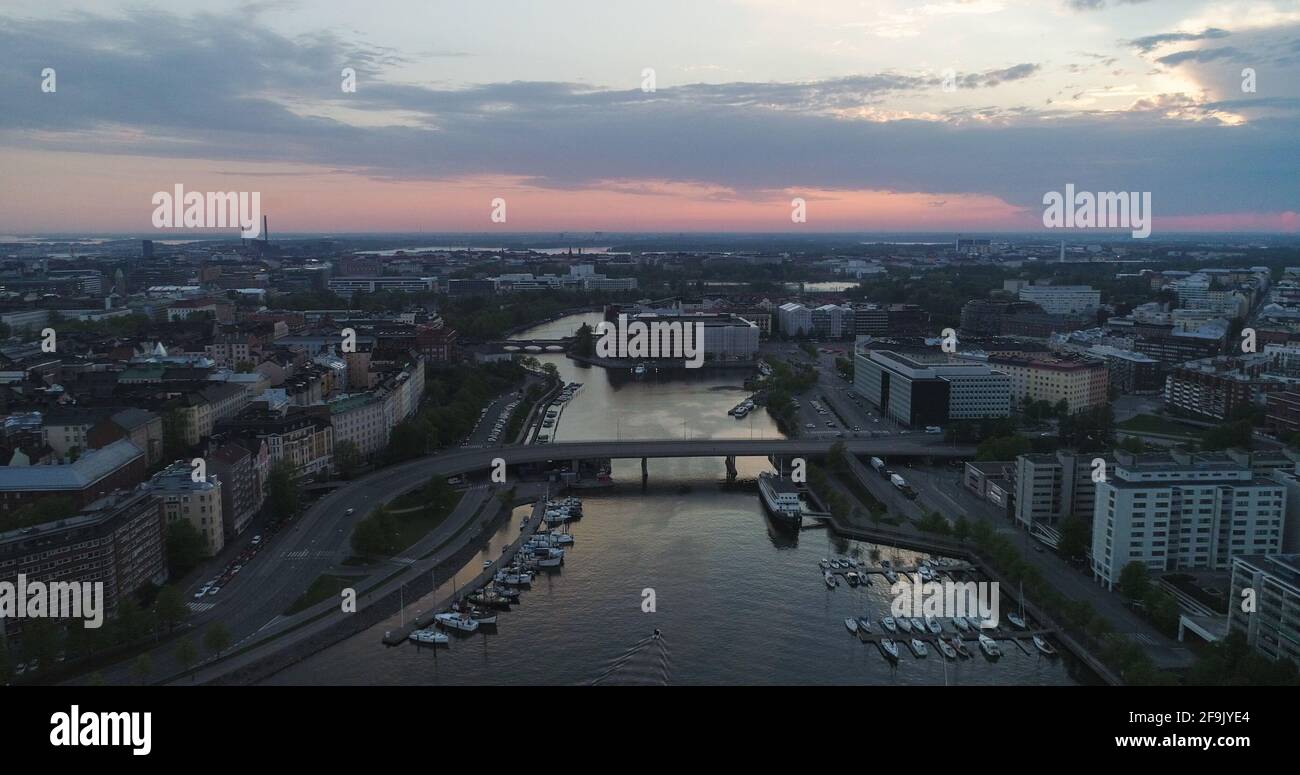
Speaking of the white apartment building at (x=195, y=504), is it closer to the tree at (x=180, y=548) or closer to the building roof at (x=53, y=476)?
the tree at (x=180, y=548)

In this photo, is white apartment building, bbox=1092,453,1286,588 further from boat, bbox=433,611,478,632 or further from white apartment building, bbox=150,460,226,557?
white apartment building, bbox=150,460,226,557

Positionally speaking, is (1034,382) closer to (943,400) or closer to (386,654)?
(943,400)

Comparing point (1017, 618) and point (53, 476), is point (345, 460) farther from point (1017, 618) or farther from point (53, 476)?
point (1017, 618)

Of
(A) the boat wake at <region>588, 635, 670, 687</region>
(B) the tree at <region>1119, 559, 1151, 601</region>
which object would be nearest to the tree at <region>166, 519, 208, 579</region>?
(A) the boat wake at <region>588, 635, 670, 687</region>

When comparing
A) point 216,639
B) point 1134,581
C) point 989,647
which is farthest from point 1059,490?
point 216,639
